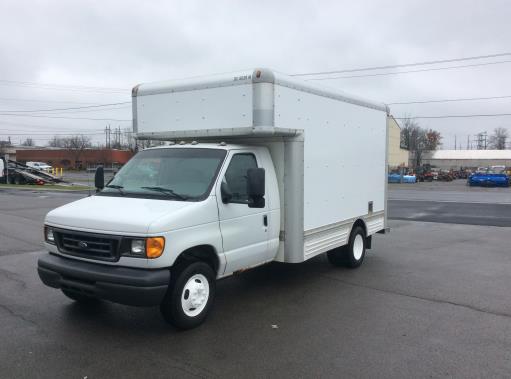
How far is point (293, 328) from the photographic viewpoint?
17.8ft

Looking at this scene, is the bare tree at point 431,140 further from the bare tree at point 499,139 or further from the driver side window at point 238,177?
the driver side window at point 238,177

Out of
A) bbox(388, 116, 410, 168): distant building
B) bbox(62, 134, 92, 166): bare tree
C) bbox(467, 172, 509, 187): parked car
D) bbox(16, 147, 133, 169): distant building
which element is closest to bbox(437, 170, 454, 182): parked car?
bbox(388, 116, 410, 168): distant building

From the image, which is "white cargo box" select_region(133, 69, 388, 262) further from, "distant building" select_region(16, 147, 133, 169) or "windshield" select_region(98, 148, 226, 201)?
"distant building" select_region(16, 147, 133, 169)

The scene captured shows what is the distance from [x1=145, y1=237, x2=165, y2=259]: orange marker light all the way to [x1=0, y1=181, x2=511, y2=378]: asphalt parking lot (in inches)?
37.2

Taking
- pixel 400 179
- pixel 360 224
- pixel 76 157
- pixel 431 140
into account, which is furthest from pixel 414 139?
pixel 360 224

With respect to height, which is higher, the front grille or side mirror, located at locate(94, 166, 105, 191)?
side mirror, located at locate(94, 166, 105, 191)

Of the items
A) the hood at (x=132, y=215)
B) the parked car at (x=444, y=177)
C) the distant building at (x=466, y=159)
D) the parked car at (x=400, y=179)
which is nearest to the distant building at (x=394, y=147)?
the parked car at (x=444, y=177)

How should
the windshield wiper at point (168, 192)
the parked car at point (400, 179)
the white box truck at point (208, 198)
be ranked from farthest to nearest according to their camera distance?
the parked car at point (400, 179)
the windshield wiper at point (168, 192)
the white box truck at point (208, 198)

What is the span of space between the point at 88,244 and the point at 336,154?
4240 millimetres

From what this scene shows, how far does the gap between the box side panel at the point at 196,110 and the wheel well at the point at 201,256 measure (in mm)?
1662

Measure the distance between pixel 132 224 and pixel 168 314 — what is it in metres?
1.10

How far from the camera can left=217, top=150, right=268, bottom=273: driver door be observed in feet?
18.8

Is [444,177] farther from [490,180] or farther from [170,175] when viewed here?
[170,175]

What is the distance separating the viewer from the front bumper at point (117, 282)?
4758 mm
